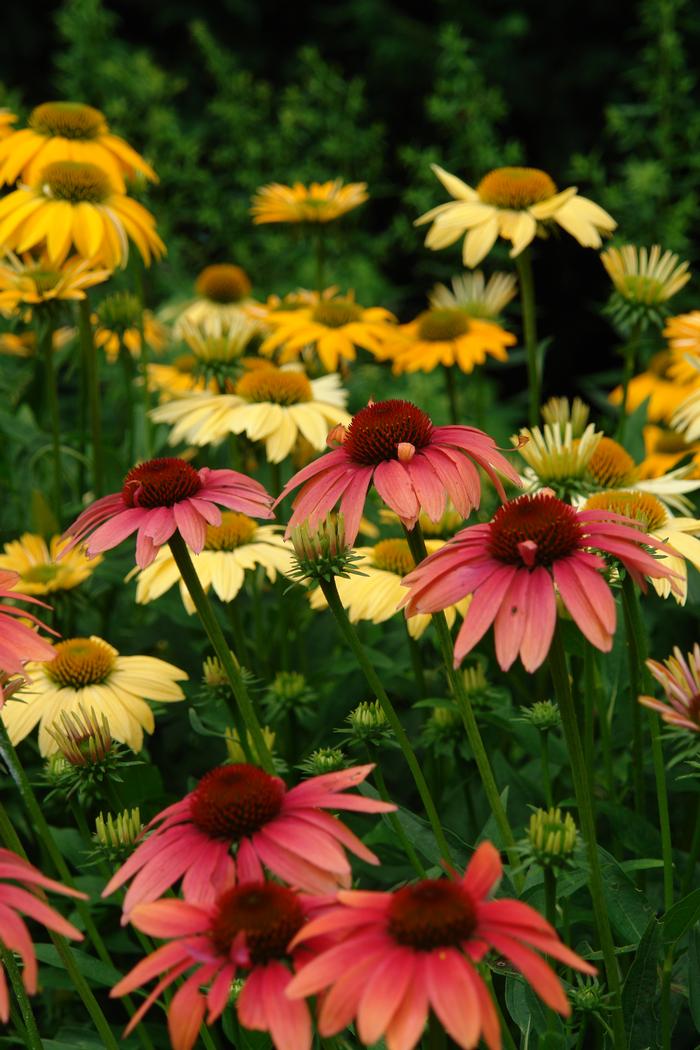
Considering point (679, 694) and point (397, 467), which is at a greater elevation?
point (397, 467)

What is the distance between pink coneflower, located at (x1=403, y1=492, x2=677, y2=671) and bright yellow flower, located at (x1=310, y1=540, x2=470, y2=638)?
1.87 feet

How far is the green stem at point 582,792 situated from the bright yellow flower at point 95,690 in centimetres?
65

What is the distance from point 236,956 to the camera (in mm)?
798

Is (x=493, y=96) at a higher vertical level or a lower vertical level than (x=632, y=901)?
higher

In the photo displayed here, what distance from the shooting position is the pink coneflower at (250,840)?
90cm

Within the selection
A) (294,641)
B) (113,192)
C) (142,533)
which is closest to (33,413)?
(113,192)

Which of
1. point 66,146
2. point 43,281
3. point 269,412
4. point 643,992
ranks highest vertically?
point 66,146

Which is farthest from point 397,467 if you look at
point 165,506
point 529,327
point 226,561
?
point 529,327

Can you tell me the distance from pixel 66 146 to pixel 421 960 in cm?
182

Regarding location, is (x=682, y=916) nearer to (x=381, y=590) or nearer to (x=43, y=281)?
(x=381, y=590)

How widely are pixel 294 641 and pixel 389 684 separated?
30 centimetres

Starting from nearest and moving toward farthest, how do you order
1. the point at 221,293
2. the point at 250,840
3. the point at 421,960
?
the point at 421,960 < the point at 250,840 < the point at 221,293

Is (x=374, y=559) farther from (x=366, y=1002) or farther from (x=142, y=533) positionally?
(x=366, y=1002)

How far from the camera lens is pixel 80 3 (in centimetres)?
368
